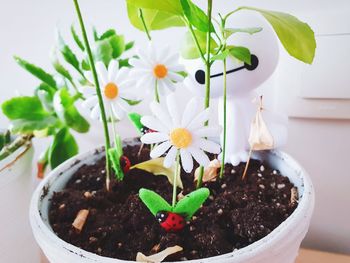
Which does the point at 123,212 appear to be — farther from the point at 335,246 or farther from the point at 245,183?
the point at 335,246

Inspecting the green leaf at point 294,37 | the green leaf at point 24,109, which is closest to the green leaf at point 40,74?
the green leaf at point 24,109

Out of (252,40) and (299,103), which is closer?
(252,40)

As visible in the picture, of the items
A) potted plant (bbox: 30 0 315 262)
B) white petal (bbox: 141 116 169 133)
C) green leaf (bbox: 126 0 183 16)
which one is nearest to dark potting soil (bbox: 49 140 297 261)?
potted plant (bbox: 30 0 315 262)

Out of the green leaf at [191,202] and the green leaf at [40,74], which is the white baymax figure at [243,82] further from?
the green leaf at [40,74]

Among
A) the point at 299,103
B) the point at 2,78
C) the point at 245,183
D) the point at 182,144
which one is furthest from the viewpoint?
the point at 2,78

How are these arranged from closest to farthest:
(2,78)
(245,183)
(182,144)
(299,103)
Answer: (182,144) < (245,183) < (299,103) < (2,78)

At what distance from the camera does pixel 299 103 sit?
550 mm

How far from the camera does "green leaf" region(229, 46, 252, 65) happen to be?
1.24ft

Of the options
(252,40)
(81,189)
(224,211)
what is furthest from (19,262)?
(252,40)

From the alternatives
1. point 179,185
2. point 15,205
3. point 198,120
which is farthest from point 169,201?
point 15,205

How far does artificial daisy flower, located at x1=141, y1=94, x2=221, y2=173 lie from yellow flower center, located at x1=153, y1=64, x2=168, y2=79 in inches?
4.2

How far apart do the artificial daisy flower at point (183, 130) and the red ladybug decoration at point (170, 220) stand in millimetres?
48

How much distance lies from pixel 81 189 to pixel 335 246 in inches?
17.5

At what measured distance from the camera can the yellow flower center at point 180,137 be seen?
338mm
